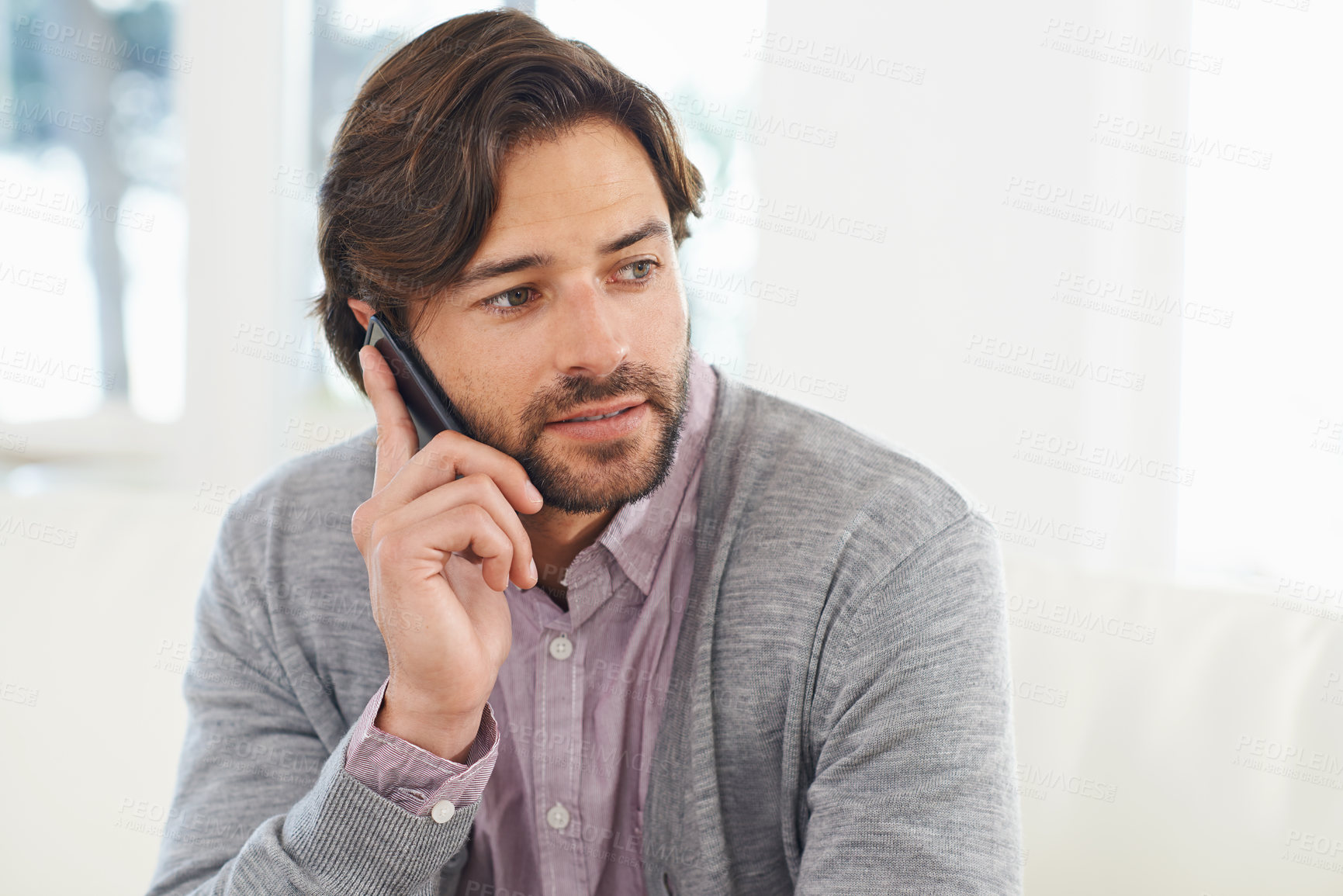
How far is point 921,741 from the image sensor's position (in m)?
1.15

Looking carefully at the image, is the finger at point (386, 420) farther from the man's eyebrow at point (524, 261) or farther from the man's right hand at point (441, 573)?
the man's eyebrow at point (524, 261)

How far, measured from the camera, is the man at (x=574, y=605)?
1.20 m

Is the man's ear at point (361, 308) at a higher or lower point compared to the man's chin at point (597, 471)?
higher

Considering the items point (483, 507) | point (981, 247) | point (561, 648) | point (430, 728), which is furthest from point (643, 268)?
point (981, 247)

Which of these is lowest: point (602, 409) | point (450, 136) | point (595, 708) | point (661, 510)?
point (595, 708)

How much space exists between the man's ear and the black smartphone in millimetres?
17

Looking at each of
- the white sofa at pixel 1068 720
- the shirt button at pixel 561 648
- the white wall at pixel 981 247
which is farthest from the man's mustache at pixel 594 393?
the white wall at pixel 981 247

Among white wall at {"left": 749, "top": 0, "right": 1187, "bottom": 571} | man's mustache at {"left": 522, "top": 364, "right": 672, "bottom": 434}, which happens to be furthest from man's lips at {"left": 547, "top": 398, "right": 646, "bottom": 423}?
white wall at {"left": 749, "top": 0, "right": 1187, "bottom": 571}

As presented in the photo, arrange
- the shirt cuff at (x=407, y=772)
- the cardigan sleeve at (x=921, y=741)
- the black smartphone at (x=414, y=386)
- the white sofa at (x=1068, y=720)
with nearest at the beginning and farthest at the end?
1. the cardigan sleeve at (x=921, y=741)
2. the shirt cuff at (x=407, y=772)
3. the white sofa at (x=1068, y=720)
4. the black smartphone at (x=414, y=386)

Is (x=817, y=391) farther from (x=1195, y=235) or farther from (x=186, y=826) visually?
(x=186, y=826)

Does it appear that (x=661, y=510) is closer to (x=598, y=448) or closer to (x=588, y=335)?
(x=598, y=448)

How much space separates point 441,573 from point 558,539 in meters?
0.21

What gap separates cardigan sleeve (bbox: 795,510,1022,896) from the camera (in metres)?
1.11

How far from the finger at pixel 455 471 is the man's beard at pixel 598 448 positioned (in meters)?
0.05
